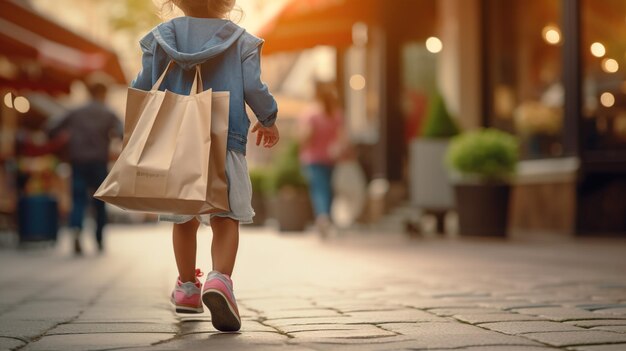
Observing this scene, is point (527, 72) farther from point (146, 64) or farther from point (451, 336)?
point (451, 336)

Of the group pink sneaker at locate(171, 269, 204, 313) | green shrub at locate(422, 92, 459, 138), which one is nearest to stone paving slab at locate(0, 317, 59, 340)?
pink sneaker at locate(171, 269, 204, 313)

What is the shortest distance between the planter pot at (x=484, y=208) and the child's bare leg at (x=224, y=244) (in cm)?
728

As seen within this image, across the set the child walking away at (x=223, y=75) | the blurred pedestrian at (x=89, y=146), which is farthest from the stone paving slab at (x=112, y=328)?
the blurred pedestrian at (x=89, y=146)

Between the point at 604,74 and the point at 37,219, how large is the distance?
659 cm

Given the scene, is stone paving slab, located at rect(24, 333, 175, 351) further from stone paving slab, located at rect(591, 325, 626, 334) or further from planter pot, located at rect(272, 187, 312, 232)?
planter pot, located at rect(272, 187, 312, 232)

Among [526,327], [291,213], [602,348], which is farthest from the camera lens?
[291,213]

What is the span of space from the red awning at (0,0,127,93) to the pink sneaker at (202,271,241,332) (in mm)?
8701

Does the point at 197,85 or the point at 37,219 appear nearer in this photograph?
the point at 197,85

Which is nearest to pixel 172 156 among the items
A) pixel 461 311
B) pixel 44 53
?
pixel 461 311

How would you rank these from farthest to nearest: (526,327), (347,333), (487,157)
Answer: (487,157) → (526,327) → (347,333)

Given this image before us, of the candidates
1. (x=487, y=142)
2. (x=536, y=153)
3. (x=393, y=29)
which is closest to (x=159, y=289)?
(x=487, y=142)

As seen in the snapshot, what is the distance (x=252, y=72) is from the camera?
422 centimetres

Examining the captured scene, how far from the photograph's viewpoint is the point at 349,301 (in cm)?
527

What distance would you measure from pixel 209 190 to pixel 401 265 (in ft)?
14.3
